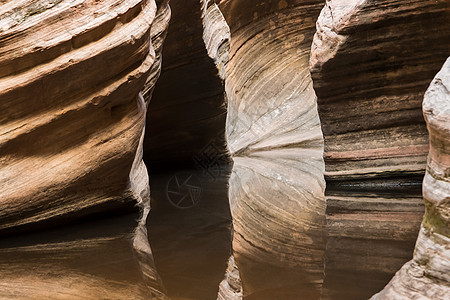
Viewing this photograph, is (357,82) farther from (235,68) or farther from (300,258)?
(235,68)

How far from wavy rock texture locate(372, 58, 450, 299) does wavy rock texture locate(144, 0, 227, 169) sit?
4.88m

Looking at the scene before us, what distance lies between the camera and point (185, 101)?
9086mm

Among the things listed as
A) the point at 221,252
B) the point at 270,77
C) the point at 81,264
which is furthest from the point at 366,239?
the point at 270,77

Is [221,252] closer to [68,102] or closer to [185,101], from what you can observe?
[68,102]

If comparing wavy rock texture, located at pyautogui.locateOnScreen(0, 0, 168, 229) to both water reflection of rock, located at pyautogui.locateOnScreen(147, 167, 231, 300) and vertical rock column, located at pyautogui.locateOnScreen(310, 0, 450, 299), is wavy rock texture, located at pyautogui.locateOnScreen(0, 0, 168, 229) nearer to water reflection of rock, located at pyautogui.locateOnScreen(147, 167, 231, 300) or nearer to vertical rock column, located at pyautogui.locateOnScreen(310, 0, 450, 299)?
water reflection of rock, located at pyautogui.locateOnScreen(147, 167, 231, 300)

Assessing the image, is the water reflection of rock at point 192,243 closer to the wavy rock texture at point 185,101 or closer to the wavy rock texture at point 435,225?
the wavy rock texture at point 435,225

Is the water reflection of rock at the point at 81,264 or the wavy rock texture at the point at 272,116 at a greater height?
the water reflection of rock at the point at 81,264

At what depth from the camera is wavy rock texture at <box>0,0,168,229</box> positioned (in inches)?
185

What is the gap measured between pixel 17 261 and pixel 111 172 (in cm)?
139

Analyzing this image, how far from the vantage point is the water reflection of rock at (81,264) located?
3457 mm

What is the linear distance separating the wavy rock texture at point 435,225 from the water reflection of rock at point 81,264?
3.66 ft

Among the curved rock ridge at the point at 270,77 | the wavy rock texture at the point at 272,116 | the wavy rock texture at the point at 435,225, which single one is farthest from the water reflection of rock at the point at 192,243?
the curved rock ridge at the point at 270,77

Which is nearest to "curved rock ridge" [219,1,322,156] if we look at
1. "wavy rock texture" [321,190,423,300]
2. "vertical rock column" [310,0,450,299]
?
"vertical rock column" [310,0,450,299]

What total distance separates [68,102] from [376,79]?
279 cm
